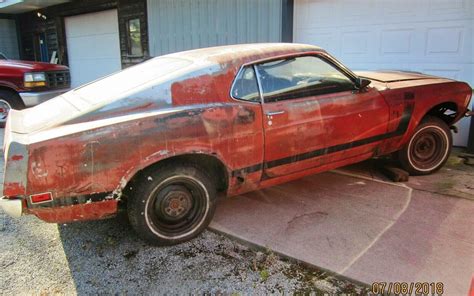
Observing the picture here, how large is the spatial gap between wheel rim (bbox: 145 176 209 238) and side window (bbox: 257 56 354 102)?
97 centimetres

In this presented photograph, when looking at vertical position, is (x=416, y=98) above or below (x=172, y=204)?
above

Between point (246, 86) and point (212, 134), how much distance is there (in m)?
0.54

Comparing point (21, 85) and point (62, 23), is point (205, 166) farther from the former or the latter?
point (62, 23)

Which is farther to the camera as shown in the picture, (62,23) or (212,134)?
(62,23)

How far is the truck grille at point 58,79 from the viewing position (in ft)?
25.9

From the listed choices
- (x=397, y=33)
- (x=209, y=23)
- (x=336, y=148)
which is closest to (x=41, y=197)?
(x=336, y=148)

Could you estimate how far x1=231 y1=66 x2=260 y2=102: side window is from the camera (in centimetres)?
318

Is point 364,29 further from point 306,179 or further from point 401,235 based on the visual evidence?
point 401,235

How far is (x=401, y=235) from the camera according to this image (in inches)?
124

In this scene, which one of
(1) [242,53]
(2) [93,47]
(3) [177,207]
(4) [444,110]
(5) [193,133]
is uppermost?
(2) [93,47]

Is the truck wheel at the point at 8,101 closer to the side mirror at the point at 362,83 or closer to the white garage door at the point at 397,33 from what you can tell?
the white garage door at the point at 397,33

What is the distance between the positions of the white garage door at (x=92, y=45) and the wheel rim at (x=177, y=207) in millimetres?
9432

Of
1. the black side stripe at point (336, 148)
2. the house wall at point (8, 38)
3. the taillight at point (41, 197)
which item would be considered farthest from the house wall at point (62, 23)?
the taillight at point (41, 197)

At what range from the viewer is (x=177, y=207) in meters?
3.07
